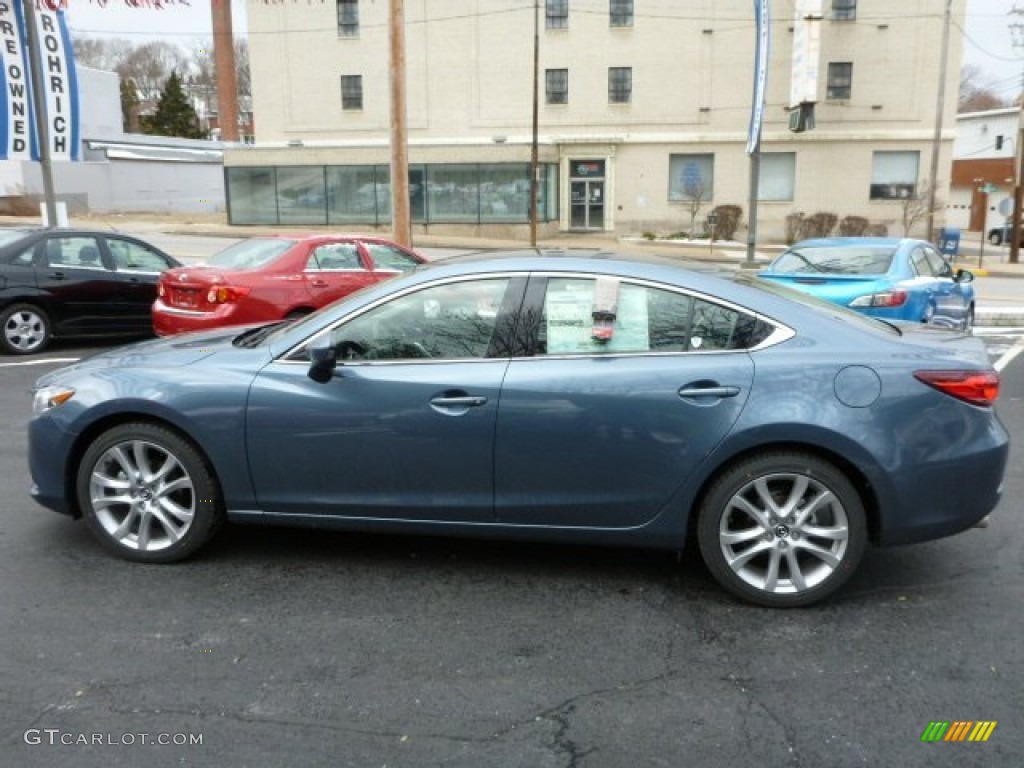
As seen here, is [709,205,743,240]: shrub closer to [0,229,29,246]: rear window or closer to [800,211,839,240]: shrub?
[800,211,839,240]: shrub

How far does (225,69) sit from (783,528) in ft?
182

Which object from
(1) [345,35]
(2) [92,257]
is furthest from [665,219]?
(2) [92,257]

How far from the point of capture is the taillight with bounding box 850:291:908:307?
8.52 m

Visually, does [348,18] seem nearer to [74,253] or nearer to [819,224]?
[819,224]

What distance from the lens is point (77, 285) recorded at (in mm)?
10219

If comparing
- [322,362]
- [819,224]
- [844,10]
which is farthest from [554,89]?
[322,362]

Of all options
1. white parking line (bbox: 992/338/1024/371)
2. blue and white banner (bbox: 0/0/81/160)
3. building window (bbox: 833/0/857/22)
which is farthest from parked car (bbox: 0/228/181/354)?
building window (bbox: 833/0/857/22)

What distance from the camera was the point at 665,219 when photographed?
3884cm

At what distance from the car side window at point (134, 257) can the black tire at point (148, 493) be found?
7.10m

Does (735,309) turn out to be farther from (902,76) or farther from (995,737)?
(902,76)

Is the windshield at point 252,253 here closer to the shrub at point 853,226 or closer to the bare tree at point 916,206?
the shrub at point 853,226

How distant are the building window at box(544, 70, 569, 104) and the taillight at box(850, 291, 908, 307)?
32.4m

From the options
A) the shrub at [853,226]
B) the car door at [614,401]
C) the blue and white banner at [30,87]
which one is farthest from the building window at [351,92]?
the car door at [614,401]

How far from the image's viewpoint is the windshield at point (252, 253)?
31.3ft
